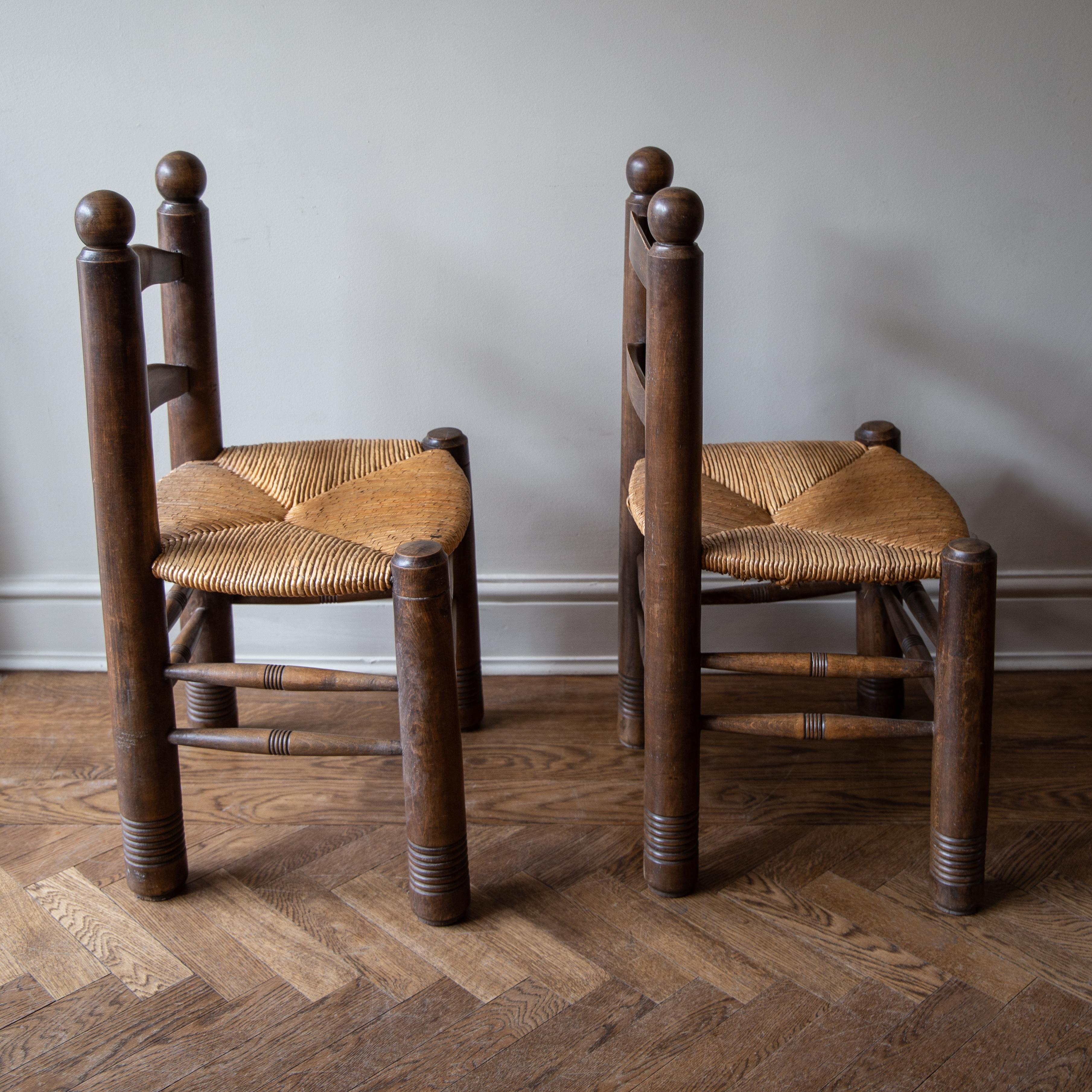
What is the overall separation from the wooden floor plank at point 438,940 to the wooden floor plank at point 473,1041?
18mm

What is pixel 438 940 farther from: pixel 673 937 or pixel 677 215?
pixel 677 215

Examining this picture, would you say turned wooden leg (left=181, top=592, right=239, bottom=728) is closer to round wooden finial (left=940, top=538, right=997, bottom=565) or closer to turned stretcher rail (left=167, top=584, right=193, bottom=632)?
turned stretcher rail (left=167, top=584, right=193, bottom=632)

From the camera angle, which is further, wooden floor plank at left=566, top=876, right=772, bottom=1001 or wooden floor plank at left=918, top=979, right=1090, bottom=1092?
wooden floor plank at left=566, top=876, right=772, bottom=1001

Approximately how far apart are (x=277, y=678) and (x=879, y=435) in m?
0.80

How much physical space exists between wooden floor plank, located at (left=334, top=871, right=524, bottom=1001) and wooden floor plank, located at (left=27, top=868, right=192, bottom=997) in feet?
0.64

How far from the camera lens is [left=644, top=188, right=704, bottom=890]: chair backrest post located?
104 centimetres

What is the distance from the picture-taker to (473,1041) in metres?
1.02

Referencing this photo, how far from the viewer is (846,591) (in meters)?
1.57

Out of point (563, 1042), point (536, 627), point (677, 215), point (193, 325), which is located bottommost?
point (563, 1042)

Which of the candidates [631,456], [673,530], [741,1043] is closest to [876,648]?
[631,456]

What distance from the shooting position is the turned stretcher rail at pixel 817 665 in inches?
45.5

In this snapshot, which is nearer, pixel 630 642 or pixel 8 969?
pixel 8 969

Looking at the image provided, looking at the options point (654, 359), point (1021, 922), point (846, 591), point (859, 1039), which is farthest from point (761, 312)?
point (859, 1039)

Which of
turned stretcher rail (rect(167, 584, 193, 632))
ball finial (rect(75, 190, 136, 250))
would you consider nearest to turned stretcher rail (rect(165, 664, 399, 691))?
turned stretcher rail (rect(167, 584, 193, 632))
